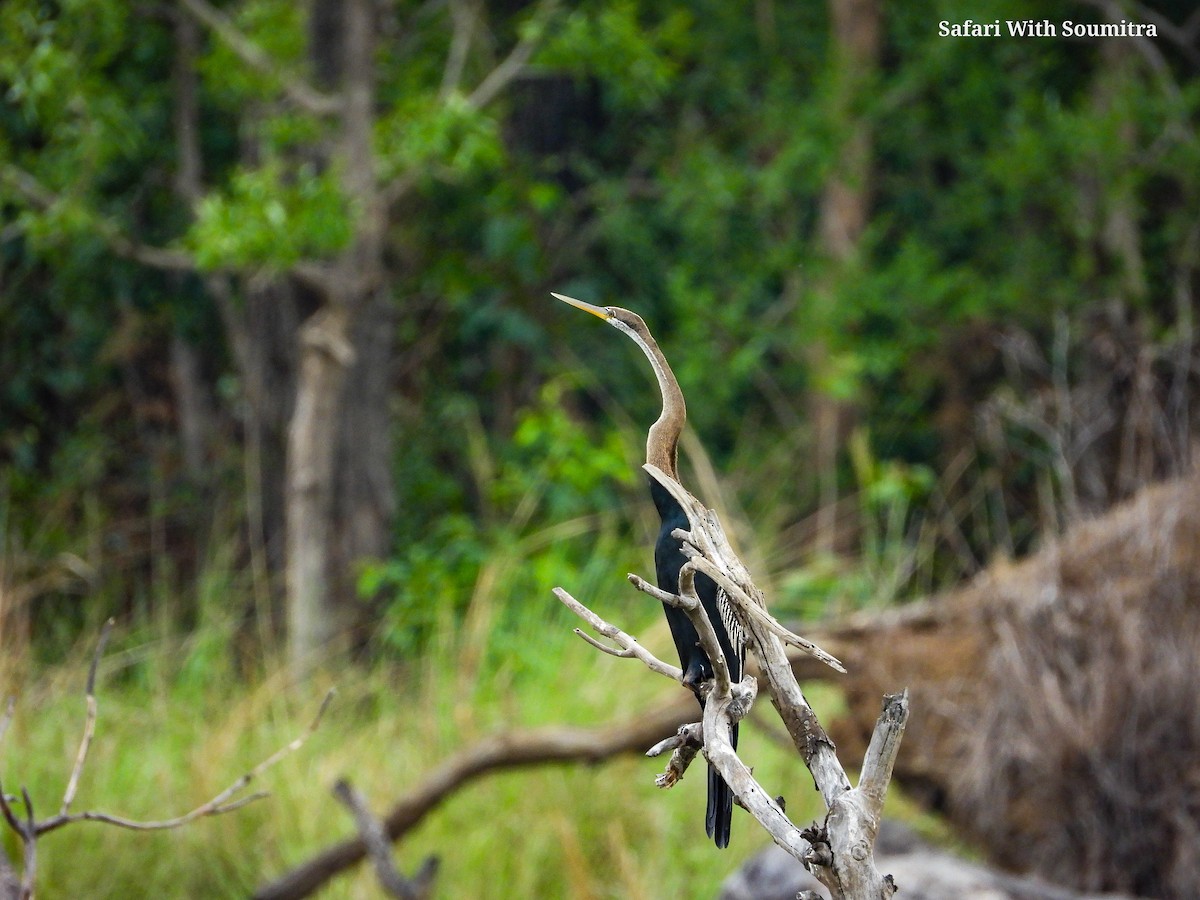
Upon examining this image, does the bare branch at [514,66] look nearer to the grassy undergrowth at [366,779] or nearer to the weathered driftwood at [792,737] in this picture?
the grassy undergrowth at [366,779]

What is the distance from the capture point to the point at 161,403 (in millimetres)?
8578

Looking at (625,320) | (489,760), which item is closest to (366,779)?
(489,760)

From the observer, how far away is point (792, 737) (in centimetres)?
123

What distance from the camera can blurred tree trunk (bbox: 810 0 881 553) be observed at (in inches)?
341

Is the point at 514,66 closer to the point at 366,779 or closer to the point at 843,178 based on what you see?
the point at 843,178

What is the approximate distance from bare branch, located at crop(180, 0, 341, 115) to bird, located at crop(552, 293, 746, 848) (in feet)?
14.6

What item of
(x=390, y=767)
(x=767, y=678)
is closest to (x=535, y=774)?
(x=390, y=767)

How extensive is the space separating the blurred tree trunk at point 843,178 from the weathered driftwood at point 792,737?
278 inches

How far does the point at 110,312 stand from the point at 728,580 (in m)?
7.74

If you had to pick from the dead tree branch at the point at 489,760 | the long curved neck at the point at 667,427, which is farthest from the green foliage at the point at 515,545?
the long curved neck at the point at 667,427

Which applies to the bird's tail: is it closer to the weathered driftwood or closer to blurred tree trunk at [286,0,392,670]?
the weathered driftwood

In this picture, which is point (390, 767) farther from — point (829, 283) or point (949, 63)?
point (949, 63)

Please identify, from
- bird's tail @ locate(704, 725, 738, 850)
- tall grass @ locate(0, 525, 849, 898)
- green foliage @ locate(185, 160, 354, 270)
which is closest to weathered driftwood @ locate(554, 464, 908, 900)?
bird's tail @ locate(704, 725, 738, 850)

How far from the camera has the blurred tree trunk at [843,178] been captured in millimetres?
8656
